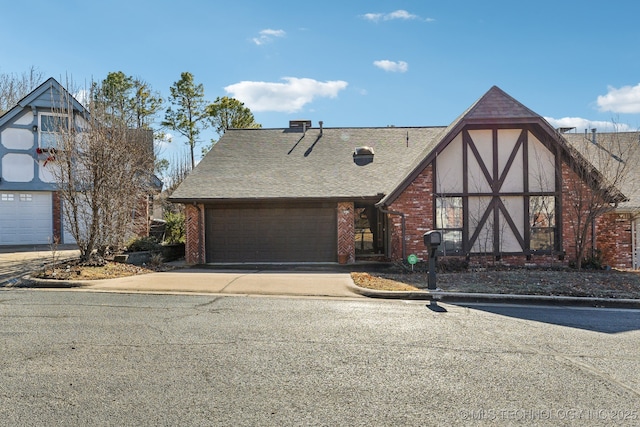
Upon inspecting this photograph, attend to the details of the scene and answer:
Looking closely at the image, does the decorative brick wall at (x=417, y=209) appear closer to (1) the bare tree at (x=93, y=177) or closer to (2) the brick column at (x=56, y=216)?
(1) the bare tree at (x=93, y=177)

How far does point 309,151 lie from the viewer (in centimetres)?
1928

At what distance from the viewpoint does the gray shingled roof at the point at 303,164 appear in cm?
1622

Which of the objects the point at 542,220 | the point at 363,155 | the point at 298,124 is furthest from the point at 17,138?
the point at 542,220

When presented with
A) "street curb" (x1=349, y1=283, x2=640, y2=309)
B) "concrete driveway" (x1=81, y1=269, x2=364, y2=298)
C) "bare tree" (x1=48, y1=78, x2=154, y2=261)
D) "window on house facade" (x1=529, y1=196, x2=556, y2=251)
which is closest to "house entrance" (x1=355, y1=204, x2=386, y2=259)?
"concrete driveway" (x1=81, y1=269, x2=364, y2=298)

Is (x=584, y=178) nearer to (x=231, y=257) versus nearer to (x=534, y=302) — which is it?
(x=534, y=302)

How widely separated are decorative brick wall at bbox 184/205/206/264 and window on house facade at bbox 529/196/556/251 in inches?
447

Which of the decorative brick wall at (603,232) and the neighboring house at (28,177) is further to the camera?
the neighboring house at (28,177)

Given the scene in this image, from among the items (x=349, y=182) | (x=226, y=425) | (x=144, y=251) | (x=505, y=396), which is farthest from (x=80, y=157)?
(x=505, y=396)

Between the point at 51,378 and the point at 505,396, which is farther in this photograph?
the point at 51,378

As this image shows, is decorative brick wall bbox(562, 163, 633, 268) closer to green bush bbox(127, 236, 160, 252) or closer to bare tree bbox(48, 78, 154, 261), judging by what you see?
green bush bbox(127, 236, 160, 252)

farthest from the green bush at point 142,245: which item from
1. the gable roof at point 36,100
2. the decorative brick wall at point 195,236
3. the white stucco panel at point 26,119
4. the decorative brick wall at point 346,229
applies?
the white stucco panel at point 26,119

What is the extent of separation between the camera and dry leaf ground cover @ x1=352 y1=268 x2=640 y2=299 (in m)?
9.60

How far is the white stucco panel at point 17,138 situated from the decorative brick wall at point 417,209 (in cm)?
1842

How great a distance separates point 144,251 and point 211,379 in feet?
Result: 40.8
